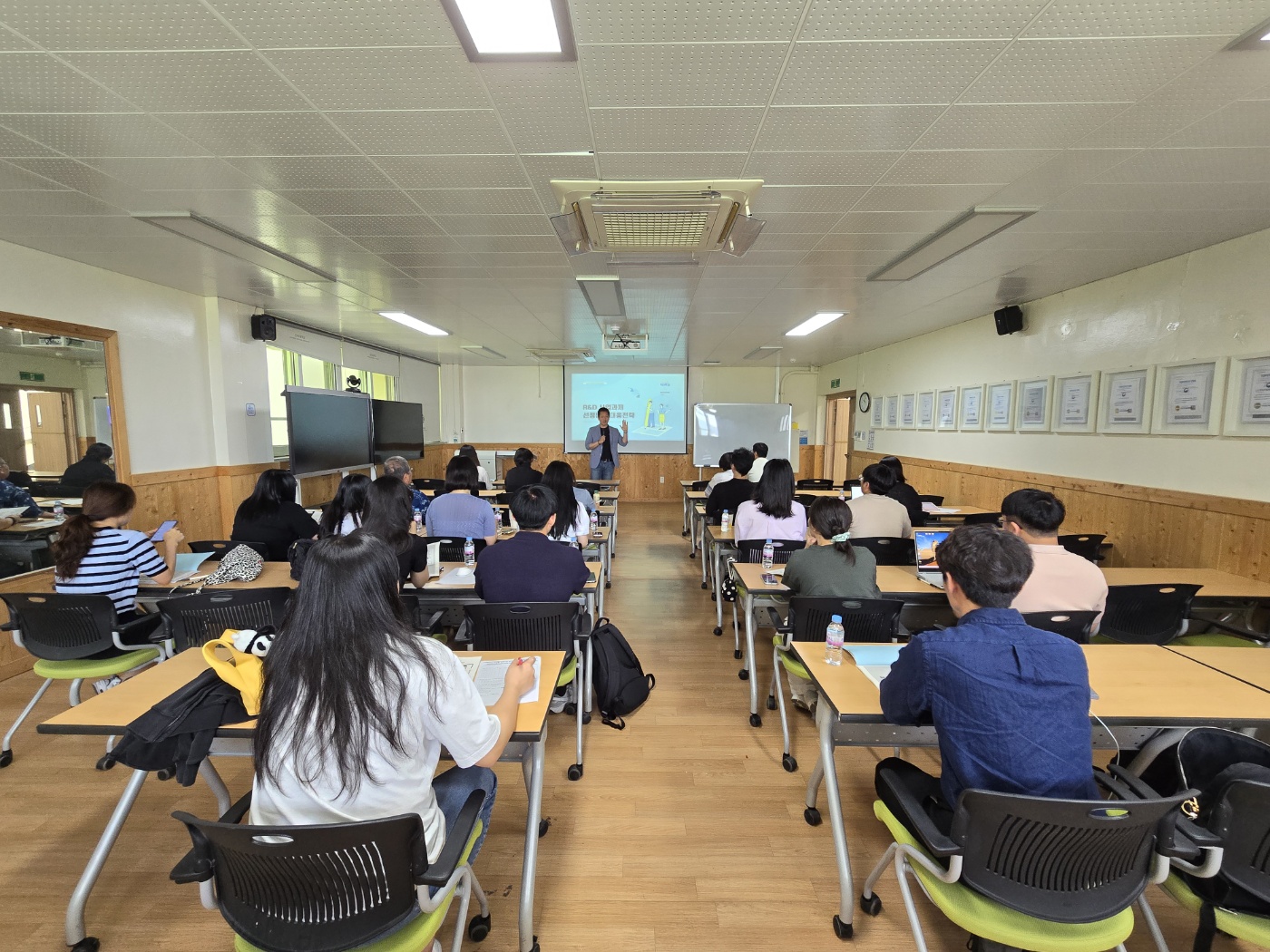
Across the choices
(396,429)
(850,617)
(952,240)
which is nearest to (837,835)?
(850,617)

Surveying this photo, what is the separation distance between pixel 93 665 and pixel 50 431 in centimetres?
239

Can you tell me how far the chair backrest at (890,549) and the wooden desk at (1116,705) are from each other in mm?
1607

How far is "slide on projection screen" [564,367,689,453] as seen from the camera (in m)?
10.7

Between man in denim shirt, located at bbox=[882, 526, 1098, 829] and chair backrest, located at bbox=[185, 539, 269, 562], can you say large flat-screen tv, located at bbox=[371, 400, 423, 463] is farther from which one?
man in denim shirt, located at bbox=[882, 526, 1098, 829]

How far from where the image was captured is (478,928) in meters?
1.78

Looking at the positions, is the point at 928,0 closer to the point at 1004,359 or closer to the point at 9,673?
the point at 1004,359

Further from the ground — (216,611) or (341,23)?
(341,23)

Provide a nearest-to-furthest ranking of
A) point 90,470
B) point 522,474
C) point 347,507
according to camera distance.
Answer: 1. point 347,507
2. point 90,470
3. point 522,474

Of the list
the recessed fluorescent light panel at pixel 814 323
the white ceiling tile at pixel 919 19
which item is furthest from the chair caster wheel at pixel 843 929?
the recessed fluorescent light panel at pixel 814 323

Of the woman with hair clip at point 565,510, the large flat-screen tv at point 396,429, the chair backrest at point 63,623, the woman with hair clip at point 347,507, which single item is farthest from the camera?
the large flat-screen tv at point 396,429

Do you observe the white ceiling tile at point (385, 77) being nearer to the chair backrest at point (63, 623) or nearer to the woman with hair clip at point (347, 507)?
the woman with hair clip at point (347, 507)

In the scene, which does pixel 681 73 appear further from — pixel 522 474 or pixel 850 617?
pixel 522 474

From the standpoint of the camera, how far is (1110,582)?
10.6ft

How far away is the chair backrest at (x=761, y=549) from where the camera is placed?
3596 mm
